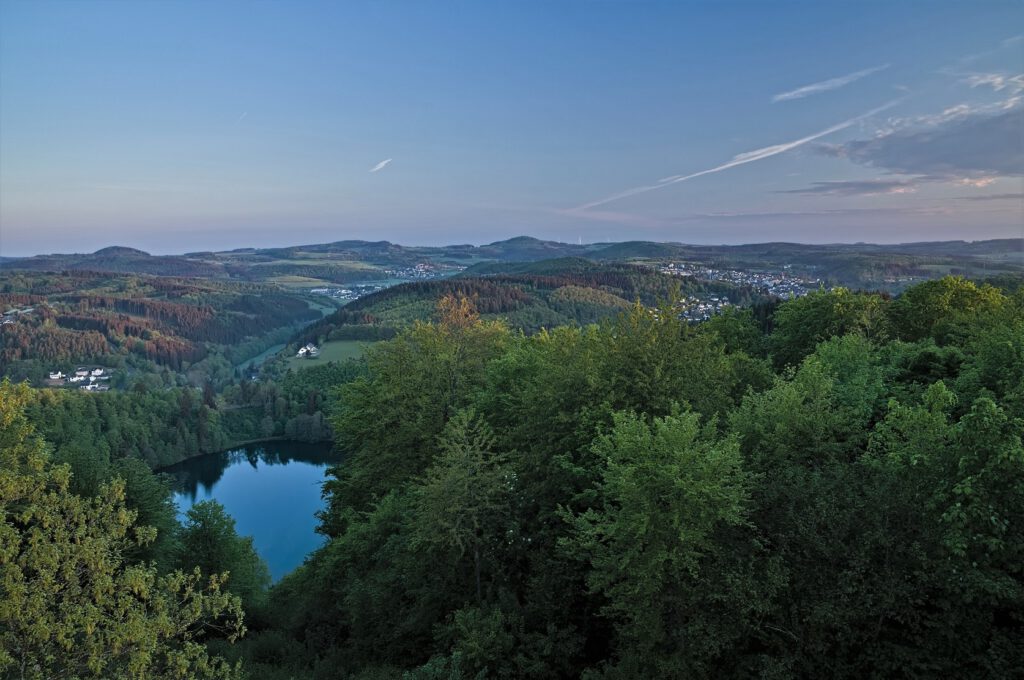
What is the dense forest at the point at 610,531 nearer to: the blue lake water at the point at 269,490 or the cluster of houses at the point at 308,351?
the blue lake water at the point at 269,490

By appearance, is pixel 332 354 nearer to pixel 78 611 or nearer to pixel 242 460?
pixel 242 460

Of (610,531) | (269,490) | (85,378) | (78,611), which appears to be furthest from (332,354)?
(610,531)

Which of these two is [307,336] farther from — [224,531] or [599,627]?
[599,627]

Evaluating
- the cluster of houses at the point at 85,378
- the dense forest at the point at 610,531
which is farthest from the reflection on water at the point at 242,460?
the dense forest at the point at 610,531

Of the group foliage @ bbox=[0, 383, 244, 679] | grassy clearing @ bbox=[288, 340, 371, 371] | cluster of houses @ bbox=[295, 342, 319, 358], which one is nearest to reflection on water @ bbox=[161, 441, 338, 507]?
grassy clearing @ bbox=[288, 340, 371, 371]

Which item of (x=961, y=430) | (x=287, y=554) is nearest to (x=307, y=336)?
(x=287, y=554)
